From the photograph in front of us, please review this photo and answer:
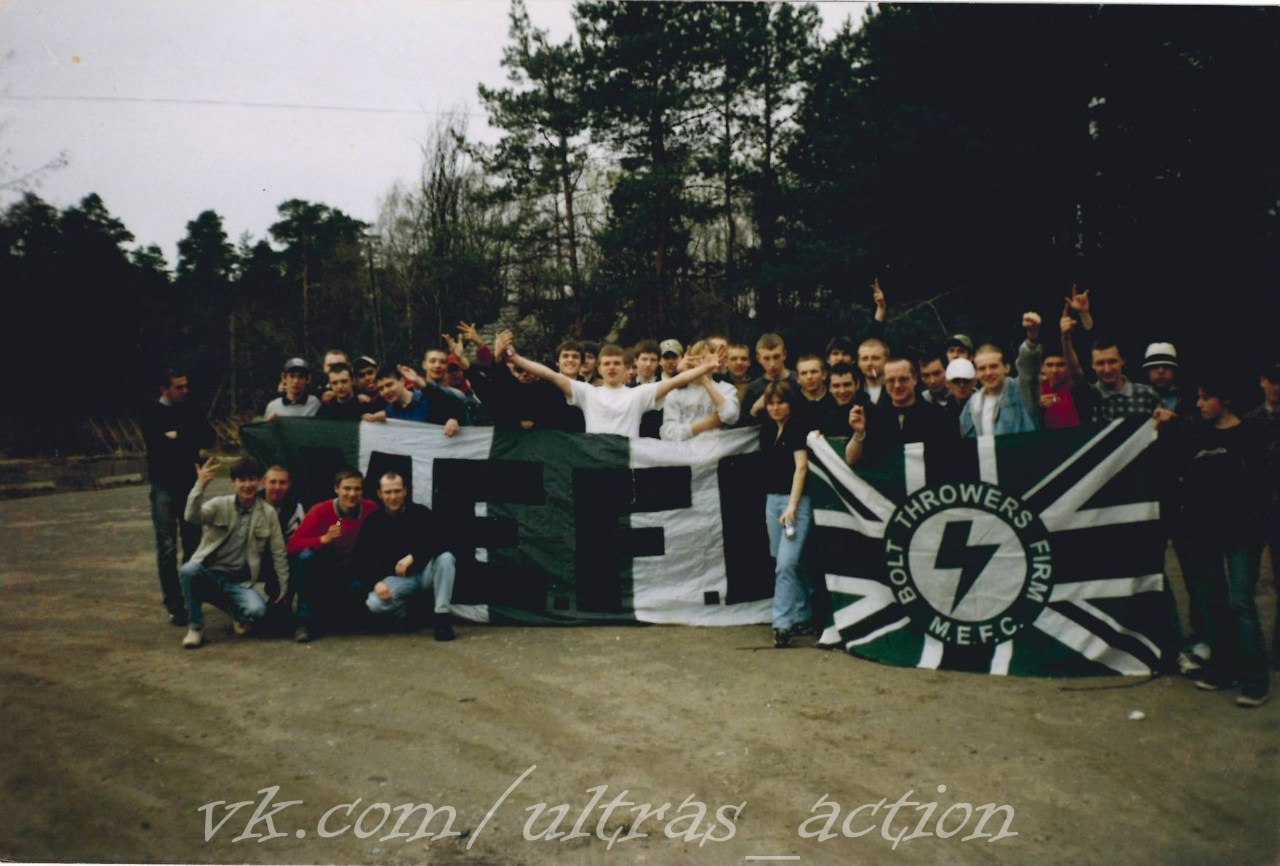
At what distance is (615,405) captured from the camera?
22.0ft

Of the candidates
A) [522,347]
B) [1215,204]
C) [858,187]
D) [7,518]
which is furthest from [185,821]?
[522,347]

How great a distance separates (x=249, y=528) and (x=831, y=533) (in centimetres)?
406

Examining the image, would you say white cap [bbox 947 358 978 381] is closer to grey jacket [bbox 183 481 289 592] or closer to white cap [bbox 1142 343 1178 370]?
white cap [bbox 1142 343 1178 370]

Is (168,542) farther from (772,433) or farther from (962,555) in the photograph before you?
(962,555)

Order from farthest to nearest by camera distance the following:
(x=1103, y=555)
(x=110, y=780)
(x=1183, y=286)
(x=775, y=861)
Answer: (x=1183, y=286) → (x=1103, y=555) → (x=110, y=780) → (x=775, y=861)

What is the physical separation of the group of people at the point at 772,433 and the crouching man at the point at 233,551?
12mm

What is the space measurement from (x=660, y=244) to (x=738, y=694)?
754 inches

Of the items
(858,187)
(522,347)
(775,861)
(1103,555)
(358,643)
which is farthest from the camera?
(522,347)

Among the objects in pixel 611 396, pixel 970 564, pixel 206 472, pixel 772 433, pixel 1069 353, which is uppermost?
pixel 1069 353

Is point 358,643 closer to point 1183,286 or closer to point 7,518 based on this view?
point 1183,286

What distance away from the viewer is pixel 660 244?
2300cm

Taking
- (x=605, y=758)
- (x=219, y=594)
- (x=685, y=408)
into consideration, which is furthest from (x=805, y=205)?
(x=605, y=758)

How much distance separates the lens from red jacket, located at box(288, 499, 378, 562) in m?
6.28

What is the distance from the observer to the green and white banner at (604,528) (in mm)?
6527
